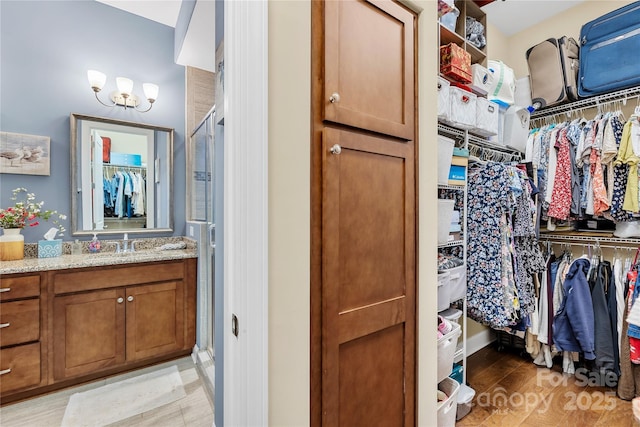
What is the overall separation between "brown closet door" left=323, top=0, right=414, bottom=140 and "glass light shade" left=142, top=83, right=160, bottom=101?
230 cm

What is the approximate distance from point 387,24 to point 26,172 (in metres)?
2.70

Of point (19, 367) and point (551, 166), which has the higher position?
point (551, 166)

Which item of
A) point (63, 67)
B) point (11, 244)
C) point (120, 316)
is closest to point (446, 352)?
point (120, 316)

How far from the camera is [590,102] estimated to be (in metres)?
2.37

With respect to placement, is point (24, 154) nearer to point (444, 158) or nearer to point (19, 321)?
point (19, 321)

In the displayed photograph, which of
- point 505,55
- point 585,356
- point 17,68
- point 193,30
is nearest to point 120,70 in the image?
point 17,68

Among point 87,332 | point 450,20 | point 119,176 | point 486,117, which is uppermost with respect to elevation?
point 450,20

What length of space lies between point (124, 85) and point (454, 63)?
8.38 feet

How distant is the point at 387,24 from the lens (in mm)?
1105

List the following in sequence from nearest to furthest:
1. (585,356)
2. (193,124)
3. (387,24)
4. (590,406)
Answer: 1. (387,24)
2. (590,406)
3. (585,356)
4. (193,124)

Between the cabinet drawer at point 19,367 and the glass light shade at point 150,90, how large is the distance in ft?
6.67

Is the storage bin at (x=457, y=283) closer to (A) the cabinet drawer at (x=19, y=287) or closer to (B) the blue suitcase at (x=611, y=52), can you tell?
(B) the blue suitcase at (x=611, y=52)

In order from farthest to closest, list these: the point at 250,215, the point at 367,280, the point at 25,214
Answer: the point at 25,214, the point at 367,280, the point at 250,215

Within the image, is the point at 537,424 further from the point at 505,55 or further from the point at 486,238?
the point at 505,55
